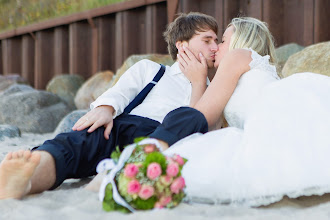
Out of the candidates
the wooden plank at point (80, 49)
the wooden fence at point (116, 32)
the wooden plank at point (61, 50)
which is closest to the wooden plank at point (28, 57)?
the wooden fence at point (116, 32)

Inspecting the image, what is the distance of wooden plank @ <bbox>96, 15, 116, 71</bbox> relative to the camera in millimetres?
7703

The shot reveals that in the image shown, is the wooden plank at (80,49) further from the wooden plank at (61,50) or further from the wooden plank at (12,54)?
the wooden plank at (12,54)

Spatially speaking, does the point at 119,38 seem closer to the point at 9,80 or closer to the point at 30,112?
the point at 30,112

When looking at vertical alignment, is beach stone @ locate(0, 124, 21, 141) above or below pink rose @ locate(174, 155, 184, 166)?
below

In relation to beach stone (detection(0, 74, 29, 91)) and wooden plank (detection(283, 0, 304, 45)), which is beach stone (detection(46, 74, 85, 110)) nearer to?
beach stone (detection(0, 74, 29, 91))

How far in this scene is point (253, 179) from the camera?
2016mm

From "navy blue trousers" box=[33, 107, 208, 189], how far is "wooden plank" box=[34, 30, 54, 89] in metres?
6.99

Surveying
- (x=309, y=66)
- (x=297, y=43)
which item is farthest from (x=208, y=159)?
(x=297, y=43)

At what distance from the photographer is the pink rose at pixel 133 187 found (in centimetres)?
181

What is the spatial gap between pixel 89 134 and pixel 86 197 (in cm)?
49

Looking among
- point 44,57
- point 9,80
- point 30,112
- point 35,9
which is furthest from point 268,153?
point 35,9

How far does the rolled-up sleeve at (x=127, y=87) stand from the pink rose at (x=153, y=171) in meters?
0.89

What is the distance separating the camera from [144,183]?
6.00ft

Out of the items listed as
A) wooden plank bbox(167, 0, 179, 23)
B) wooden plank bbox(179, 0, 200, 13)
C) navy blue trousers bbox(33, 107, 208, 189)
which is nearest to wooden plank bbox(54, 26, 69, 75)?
wooden plank bbox(167, 0, 179, 23)
